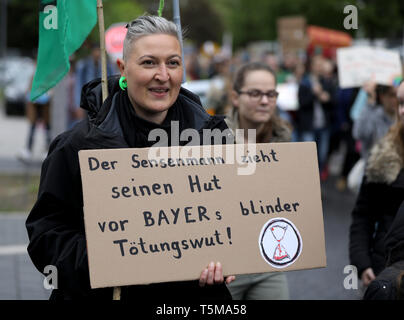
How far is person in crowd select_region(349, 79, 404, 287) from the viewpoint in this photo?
11.3 ft

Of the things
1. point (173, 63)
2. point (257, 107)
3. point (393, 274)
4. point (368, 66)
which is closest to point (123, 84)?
point (173, 63)

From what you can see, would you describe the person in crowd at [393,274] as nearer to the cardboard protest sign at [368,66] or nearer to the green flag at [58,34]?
the green flag at [58,34]

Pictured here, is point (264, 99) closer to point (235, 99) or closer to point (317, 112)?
point (235, 99)

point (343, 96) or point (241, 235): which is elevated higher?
point (343, 96)

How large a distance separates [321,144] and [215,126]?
8.62 m

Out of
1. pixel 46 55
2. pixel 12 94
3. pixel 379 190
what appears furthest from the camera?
pixel 12 94

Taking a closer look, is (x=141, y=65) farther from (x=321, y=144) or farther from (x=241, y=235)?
(x=321, y=144)

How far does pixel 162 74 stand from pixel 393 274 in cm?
111

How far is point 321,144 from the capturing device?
11.2m

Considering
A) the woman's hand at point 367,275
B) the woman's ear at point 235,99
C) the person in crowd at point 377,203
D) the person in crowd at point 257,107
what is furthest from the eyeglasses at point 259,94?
the woman's hand at point 367,275

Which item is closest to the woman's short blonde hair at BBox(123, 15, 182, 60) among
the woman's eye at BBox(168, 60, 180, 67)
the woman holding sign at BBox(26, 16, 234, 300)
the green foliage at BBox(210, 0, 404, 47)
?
the woman holding sign at BBox(26, 16, 234, 300)

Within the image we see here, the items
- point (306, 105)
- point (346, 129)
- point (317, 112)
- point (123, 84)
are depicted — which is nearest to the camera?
point (123, 84)

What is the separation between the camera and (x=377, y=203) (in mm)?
3566

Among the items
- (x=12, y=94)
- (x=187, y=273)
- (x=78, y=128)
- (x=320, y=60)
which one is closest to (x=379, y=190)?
(x=187, y=273)
